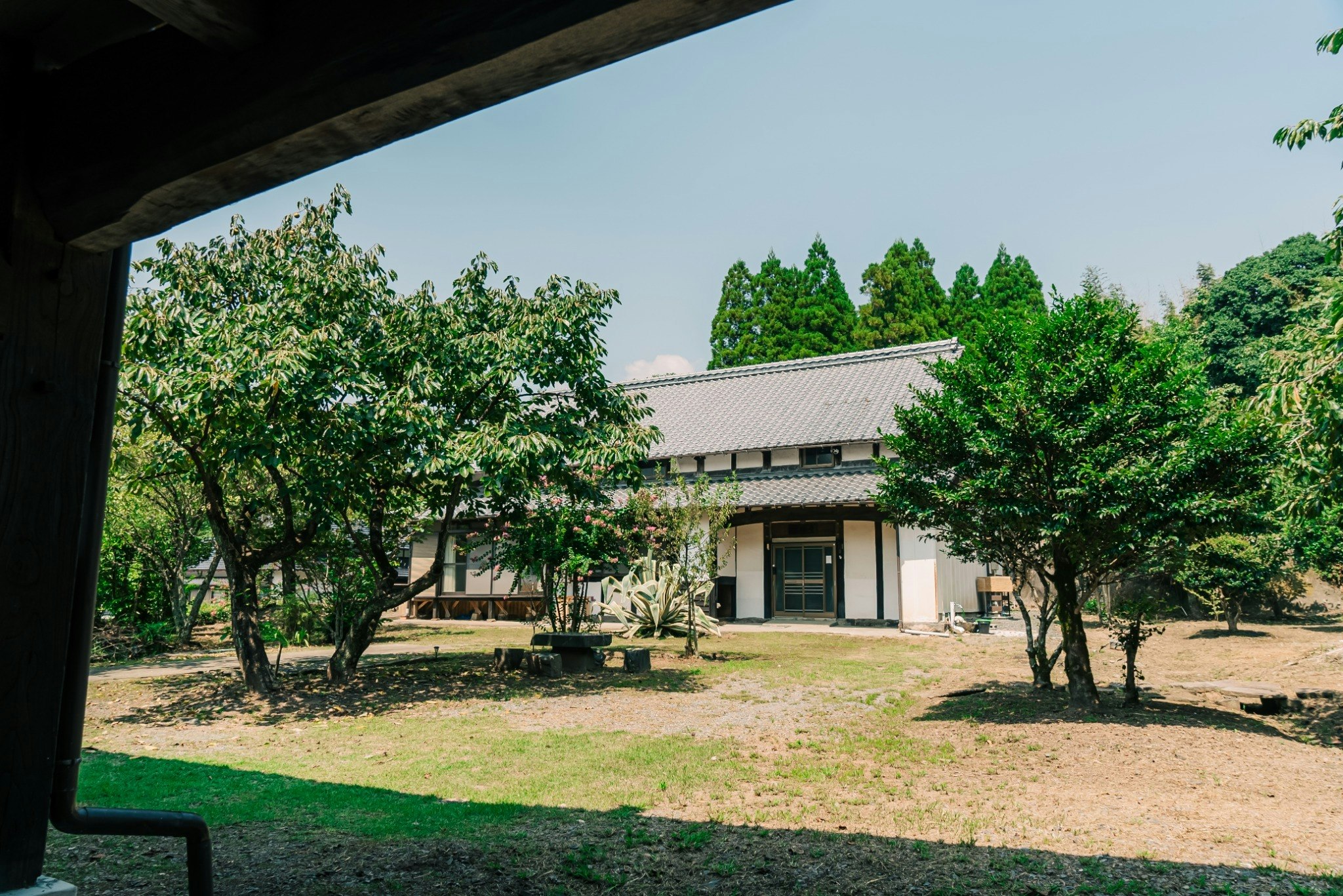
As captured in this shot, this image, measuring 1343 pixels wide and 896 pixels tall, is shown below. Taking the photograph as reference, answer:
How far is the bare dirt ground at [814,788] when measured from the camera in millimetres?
A: 4000

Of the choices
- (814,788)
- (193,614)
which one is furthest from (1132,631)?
(193,614)

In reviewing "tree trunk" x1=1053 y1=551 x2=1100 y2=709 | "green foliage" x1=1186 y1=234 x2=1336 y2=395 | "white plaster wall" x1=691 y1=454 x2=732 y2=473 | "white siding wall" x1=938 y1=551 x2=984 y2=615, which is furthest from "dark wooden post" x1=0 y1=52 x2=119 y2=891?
"green foliage" x1=1186 y1=234 x2=1336 y2=395

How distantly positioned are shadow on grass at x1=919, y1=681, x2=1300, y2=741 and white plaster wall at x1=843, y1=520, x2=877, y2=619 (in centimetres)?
1029

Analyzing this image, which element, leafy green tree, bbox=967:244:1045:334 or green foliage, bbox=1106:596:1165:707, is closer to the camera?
green foliage, bbox=1106:596:1165:707

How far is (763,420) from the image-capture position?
23.4m

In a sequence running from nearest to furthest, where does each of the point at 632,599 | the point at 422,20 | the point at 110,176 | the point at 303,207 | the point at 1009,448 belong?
1. the point at 422,20
2. the point at 110,176
3. the point at 1009,448
4. the point at 303,207
5. the point at 632,599

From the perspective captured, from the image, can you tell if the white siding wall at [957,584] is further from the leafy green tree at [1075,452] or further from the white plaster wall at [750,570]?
the leafy green tree at [1075,452]

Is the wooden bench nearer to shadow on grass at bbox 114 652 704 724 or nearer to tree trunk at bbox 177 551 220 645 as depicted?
tree trunk at bbox 177 551 220 645

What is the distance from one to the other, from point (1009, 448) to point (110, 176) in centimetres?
709

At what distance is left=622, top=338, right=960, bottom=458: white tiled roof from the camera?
71.7 feet

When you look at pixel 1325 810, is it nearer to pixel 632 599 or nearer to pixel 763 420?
pixel 632 599

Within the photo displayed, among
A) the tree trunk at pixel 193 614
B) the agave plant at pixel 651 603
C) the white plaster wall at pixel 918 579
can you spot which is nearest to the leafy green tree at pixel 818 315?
the white plaster wall at pixel 918 579

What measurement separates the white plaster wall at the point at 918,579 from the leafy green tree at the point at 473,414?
33.6 feet

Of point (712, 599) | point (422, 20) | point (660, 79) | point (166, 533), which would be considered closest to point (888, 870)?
point (660, 79)
